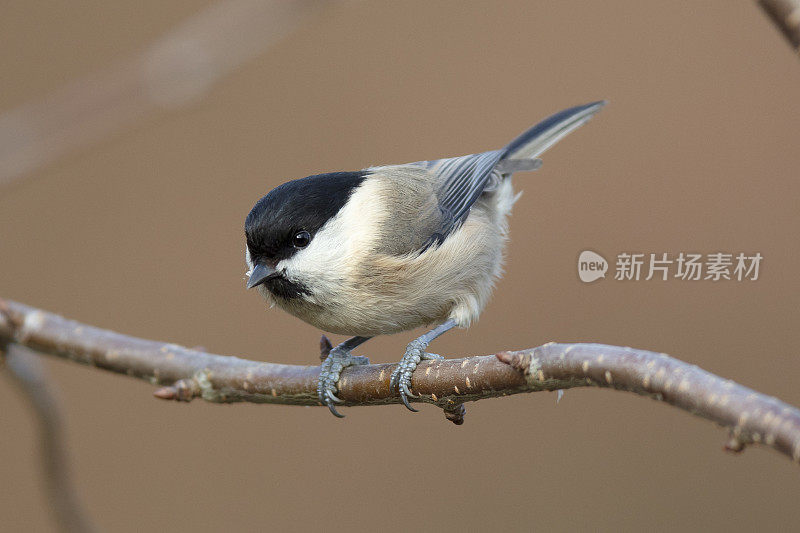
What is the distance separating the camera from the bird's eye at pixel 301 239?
1.71m

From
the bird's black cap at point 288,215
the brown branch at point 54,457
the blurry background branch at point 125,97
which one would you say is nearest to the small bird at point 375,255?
the bird's black cap at point 288,215

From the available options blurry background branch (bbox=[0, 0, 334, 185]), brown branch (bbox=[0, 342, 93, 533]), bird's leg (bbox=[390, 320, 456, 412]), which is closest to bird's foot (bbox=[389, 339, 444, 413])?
bird's leg (bbox=[390, 320, 456, 412])

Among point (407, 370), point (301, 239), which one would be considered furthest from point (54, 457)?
point (407, 370)

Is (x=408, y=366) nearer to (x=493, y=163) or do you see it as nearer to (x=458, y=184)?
(x=458, y=184)

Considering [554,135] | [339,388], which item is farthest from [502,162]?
[339,388]

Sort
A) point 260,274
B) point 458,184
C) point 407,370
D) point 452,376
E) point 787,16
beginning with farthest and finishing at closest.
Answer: point 458,184 → point 260,274 → point 407,370 → point 452,376 → point 787,16

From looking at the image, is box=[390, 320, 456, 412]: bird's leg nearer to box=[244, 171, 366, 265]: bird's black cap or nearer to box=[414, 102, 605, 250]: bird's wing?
box=[244, 171, 366, 265]: bird's black cap

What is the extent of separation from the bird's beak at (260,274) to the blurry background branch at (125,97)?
15.8 inches

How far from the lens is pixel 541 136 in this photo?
2.35 m

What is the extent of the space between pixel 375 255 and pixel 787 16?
1.10 metres

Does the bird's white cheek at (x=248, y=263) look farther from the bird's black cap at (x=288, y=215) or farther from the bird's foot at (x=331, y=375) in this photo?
the bird's foot at (x=331, y=375)

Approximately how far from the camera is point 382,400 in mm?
1654

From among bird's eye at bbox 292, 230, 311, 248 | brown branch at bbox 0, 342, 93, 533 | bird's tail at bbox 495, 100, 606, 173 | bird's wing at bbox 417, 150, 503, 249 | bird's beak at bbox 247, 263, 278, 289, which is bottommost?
brown branch at bbox 0, 342, 93, 533

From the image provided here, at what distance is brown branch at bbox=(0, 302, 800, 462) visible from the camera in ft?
2.92
